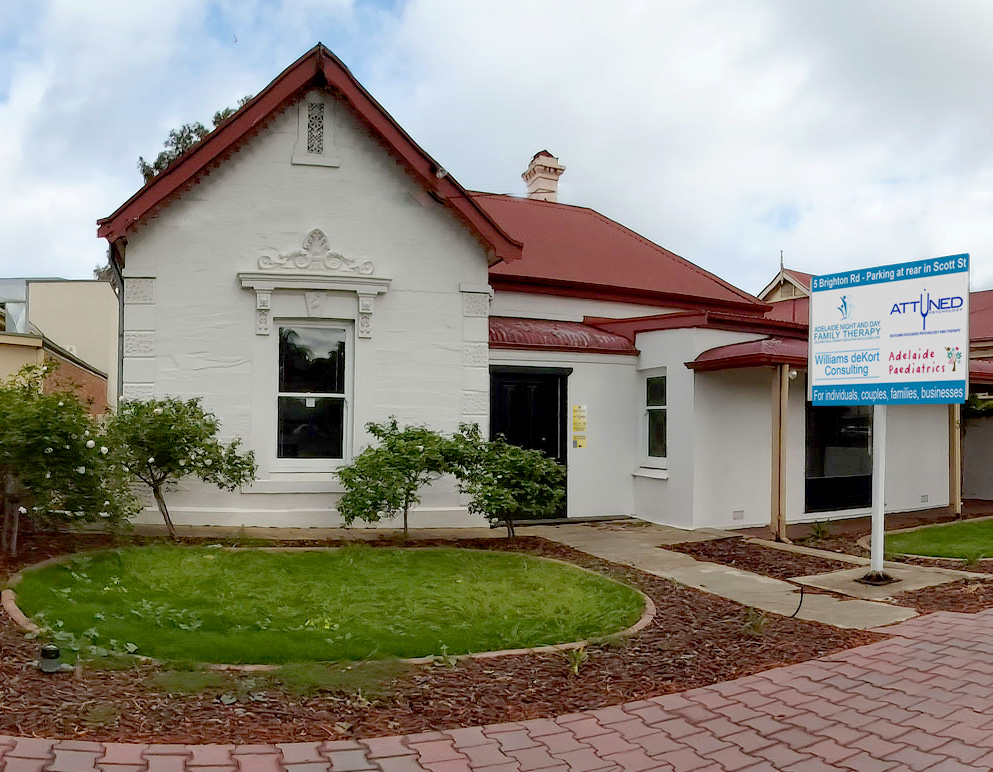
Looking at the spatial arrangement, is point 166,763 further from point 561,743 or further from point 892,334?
point 892,334

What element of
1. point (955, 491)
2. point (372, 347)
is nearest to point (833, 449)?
point (955, 491)

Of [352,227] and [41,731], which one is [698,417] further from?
[41,731]

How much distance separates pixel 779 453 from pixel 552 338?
11.8 feet

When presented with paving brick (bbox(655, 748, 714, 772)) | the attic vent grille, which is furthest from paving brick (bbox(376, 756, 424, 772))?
the attic vent grille

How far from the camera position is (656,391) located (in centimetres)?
1269

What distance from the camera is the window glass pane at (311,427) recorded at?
10.9 m

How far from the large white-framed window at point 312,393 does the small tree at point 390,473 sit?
1.00 meters

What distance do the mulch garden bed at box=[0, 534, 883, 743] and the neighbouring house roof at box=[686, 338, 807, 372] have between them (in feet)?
16.0

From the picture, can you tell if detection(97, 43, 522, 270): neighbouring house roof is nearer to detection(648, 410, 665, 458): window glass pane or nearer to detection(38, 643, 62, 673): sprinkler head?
detection(648, 410, 665, 458): window glass pane

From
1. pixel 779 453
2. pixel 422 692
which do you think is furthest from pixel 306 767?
pixel 779 453

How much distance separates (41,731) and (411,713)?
1.85 m

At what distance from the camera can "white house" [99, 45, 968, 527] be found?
10500 millimetres

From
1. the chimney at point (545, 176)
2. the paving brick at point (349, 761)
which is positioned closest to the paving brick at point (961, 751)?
the paving brick at point (349, 761)

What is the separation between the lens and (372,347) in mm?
11031
